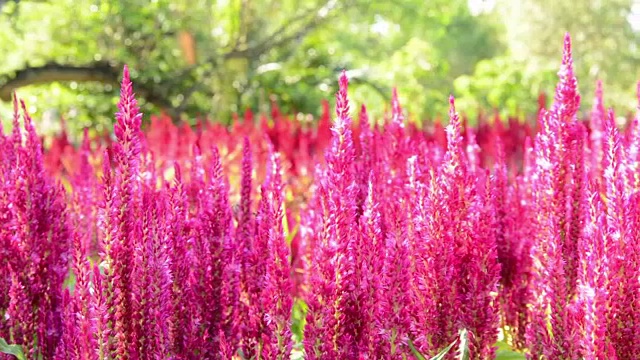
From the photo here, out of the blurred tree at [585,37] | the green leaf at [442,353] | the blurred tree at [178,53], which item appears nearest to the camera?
→ the green leaf at [442,353]

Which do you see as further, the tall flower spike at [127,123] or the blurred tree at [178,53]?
the blurred tree at [178,53]

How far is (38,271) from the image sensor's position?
1753 mm

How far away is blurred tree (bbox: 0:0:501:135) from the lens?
37.8ft

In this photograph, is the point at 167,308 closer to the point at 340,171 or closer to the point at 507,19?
the point at 340,171

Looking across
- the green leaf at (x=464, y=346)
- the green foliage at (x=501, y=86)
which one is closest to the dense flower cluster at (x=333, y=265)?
the green leaf at (x=464, y=346)

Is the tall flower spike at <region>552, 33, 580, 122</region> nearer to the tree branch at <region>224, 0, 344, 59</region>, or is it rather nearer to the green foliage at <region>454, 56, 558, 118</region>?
the tree branch at <region>224, 0, 344, 59</region>

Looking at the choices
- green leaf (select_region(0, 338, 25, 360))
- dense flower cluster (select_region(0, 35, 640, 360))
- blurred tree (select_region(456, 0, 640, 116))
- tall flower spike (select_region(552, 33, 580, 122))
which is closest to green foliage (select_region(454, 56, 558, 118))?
tall flower spike (select_region(552, 33, 580, 122))

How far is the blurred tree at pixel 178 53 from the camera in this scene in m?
11.5

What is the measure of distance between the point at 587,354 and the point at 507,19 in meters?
50.4

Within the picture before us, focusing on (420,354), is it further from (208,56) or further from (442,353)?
(208,56)

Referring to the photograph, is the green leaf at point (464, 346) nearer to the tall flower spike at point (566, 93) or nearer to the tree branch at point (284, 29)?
the tall flower spike at point (566, 93)

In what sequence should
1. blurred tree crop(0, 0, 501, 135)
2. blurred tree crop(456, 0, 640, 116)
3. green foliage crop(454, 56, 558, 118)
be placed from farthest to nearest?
blurred tree crop(456, 0, 640, 116), green foliage crop(454, 56, 558, 118), blurred tree crop(0, 0, 501, 135)

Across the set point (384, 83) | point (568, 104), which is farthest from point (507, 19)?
point (568, 104)

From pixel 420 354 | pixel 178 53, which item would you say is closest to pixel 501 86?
pixel 178 53
